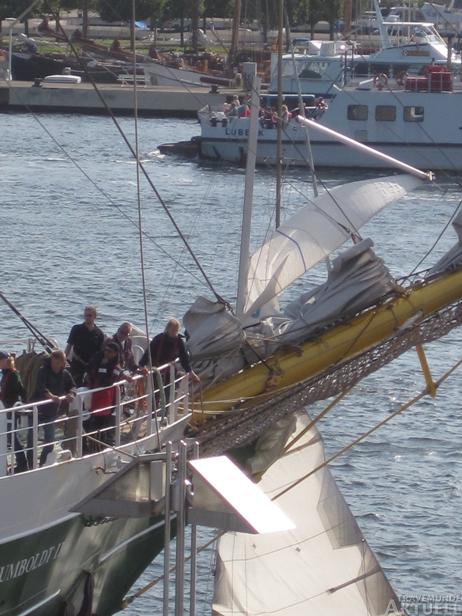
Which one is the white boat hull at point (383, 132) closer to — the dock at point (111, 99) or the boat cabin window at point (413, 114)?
the boat cabin window at point (413, 114)

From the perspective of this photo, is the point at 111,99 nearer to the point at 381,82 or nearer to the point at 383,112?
the point at 381,82

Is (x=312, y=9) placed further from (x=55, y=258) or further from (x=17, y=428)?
(x=17, y=428)

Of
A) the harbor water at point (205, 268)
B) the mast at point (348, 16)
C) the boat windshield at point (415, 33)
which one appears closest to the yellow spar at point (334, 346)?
the harbor water at point (205, 268)

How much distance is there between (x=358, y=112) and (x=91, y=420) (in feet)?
193

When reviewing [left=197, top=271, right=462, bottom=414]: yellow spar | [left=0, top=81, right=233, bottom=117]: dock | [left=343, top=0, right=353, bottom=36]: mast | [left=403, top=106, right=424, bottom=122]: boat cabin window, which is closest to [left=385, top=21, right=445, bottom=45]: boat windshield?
[left=343, top=0, right=353, bottom=36]: mast

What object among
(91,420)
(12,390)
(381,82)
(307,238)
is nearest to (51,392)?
(12,390)

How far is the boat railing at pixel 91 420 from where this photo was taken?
57.6 ft

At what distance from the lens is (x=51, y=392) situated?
17969 mm

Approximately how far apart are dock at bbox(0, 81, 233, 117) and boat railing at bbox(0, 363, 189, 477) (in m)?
76.6

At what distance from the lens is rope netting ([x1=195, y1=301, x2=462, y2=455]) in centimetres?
2059

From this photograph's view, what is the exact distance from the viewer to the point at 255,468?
22703 mm

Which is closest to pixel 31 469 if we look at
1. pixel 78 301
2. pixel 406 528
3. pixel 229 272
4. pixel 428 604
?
pixel 428 604

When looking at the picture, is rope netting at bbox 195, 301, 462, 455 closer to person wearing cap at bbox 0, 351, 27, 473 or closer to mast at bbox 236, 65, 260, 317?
mast at bbox 236, 65, 260, 317

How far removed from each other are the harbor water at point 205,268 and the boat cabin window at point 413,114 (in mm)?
3285
